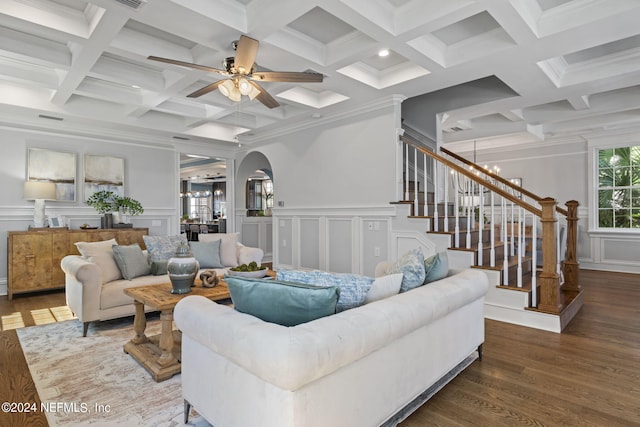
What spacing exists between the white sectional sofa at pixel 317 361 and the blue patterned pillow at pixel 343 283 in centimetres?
12

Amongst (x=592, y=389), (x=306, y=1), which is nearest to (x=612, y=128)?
(x=592, y=389)

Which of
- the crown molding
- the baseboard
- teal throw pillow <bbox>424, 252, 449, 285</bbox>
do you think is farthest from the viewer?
the crown molding

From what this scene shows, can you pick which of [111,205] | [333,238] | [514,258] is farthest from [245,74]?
[111,205]

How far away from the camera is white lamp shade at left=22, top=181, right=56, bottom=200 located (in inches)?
193

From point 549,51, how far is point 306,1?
232 centimetres

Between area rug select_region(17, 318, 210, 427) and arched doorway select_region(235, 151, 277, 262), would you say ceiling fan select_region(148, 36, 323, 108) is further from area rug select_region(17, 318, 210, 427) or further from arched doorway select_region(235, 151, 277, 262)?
arched doorway select_region(235, 151, 277, 262)

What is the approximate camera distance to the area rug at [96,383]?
1.95 metres

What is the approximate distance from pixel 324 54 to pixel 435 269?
2362mm

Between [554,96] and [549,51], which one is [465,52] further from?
[554,96]

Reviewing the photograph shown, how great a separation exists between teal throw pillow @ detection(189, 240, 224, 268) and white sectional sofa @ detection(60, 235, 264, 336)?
607 millimetres

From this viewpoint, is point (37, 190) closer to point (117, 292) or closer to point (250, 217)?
point (117, 292)

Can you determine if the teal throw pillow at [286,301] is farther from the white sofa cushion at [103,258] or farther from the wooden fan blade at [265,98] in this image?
the white sofa cushion at [103,258]

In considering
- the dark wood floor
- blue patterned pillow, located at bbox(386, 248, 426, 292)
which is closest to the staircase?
the dark wood floor

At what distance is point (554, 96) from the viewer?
14.9ft
